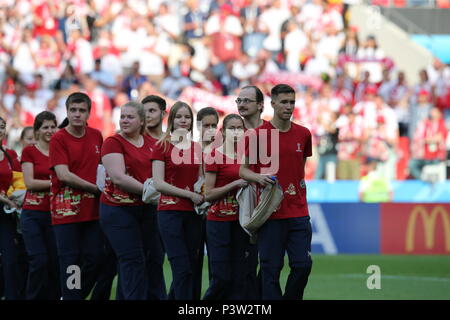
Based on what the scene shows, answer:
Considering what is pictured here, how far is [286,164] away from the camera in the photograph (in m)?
9.08

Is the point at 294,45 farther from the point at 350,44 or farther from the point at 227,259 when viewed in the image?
the point at 227,259

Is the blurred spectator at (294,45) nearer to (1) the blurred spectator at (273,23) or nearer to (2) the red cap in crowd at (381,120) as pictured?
(1) the blurred spectator at (273,23)

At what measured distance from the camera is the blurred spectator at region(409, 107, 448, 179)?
21.5m

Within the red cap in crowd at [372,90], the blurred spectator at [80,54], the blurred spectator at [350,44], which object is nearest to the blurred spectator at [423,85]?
the red cap in crowd at [372,90]

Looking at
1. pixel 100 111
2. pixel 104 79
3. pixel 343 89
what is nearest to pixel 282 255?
pixel 100 111

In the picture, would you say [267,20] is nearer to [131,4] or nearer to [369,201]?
[131,4]

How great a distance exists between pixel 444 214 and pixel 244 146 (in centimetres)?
971

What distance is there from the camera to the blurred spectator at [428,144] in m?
21.5

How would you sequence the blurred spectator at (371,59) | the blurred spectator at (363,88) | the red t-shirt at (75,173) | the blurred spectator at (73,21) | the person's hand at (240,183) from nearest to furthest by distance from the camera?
the person's hand at (240,183) < the red t-shirt at (75,173) < the blurred spectator at (363,88) < the blurred spectator at (73,21) < the blurred spectator at (371,59)

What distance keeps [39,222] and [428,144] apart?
1269 centimetres

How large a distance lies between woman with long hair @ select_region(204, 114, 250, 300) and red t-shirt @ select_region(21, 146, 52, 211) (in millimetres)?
1960

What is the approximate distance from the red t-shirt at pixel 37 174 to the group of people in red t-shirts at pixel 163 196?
0.41m

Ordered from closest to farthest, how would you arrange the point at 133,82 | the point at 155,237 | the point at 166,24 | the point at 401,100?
the point at 155,237
the point at 133,82
the point at 401,100
the point at 166,24

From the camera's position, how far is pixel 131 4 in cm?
2548
